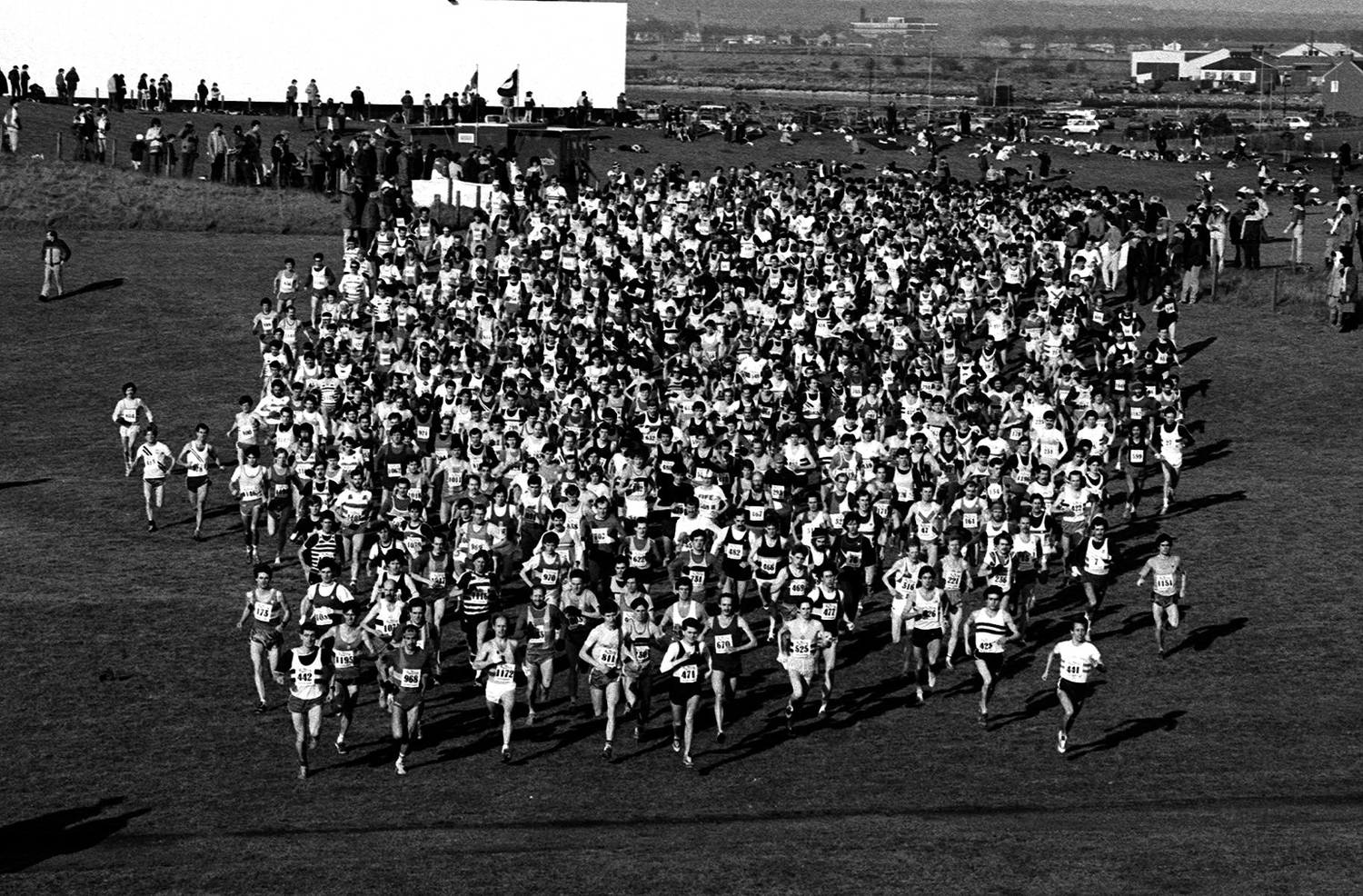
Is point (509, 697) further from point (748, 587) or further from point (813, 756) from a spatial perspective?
point (748, 587)

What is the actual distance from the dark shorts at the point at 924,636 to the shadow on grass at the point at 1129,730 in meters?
2.15

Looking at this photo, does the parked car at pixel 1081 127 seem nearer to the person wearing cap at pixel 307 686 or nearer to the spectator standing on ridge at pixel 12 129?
the spectator standing on ridge at pixel 12 129

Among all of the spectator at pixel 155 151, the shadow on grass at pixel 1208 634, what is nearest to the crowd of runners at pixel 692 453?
the shadow on grass at pixel 1208 634

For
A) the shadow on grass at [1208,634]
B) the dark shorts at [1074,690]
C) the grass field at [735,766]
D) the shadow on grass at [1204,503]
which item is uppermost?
the shadow on grass at [1204,503]

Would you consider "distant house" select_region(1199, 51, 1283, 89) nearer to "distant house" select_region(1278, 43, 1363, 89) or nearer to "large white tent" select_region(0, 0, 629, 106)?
"distant house" select_region(1278, 43, 1363, 89)

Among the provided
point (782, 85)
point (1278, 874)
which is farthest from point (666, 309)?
point (782, 85)

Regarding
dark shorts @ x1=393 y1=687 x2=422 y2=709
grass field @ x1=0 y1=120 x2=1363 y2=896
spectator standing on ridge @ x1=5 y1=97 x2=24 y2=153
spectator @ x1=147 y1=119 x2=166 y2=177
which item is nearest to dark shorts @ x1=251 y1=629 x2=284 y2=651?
grass field @ x1=0 y1=120 x2=1363 y2=896

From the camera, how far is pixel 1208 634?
25031 millimetres

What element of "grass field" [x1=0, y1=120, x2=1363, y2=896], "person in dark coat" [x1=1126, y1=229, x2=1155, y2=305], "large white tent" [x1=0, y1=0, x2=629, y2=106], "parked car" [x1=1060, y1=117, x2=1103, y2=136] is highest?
"large white tent" [x1=0, y1=0, x2=629, y2=106]

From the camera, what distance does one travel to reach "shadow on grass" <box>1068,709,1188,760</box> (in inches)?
847

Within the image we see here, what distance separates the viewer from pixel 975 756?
69.9ft

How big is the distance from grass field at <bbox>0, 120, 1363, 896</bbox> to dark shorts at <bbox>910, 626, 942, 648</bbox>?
64 centimetres

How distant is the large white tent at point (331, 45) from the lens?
68.3 m

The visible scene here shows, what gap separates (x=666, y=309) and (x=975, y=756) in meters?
15.4
